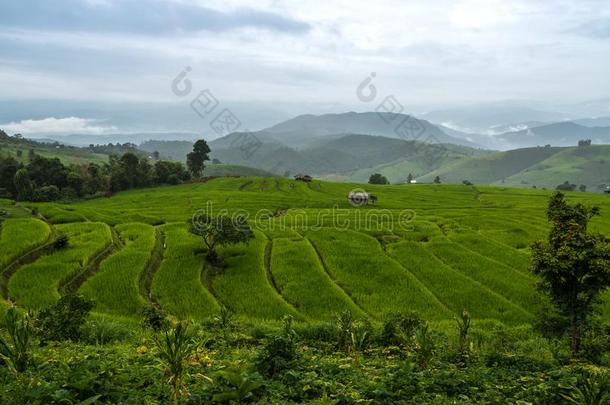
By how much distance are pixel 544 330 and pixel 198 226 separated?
84.0 feet

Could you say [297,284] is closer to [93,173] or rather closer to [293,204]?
[293,204]

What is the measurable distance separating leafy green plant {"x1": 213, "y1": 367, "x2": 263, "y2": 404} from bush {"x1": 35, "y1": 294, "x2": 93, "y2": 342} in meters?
11.6

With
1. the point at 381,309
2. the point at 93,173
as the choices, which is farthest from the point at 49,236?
the point at 93,173

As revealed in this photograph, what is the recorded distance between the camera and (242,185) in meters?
120

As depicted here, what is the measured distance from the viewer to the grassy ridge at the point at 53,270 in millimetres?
28750

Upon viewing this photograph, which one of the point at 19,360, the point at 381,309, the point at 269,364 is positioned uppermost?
the point at 19,360

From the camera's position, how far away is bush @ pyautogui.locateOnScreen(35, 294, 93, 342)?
65.6 ft

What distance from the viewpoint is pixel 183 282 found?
32969 millimetres

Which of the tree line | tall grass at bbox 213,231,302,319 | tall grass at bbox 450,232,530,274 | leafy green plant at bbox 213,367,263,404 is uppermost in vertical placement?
the tree line

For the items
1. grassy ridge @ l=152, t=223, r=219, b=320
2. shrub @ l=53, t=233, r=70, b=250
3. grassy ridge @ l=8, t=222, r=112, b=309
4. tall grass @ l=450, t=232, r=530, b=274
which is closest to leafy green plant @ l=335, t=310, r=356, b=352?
grassy ridge @ l=152, t=223, r=219, b=320

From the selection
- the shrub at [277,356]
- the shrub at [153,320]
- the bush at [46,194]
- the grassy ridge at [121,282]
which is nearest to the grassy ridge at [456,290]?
the shrub at [277,356]

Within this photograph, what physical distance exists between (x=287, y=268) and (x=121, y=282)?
42.1 ft

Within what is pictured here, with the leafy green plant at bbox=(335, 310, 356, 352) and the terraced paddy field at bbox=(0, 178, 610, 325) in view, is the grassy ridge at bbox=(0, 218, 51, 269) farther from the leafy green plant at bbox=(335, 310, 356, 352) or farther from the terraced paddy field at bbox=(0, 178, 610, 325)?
the leafy green plant at bbox=(335, 310, 356, 352)

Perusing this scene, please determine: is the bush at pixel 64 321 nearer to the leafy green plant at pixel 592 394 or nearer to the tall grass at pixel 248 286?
the tall grass at pixel 248 286
